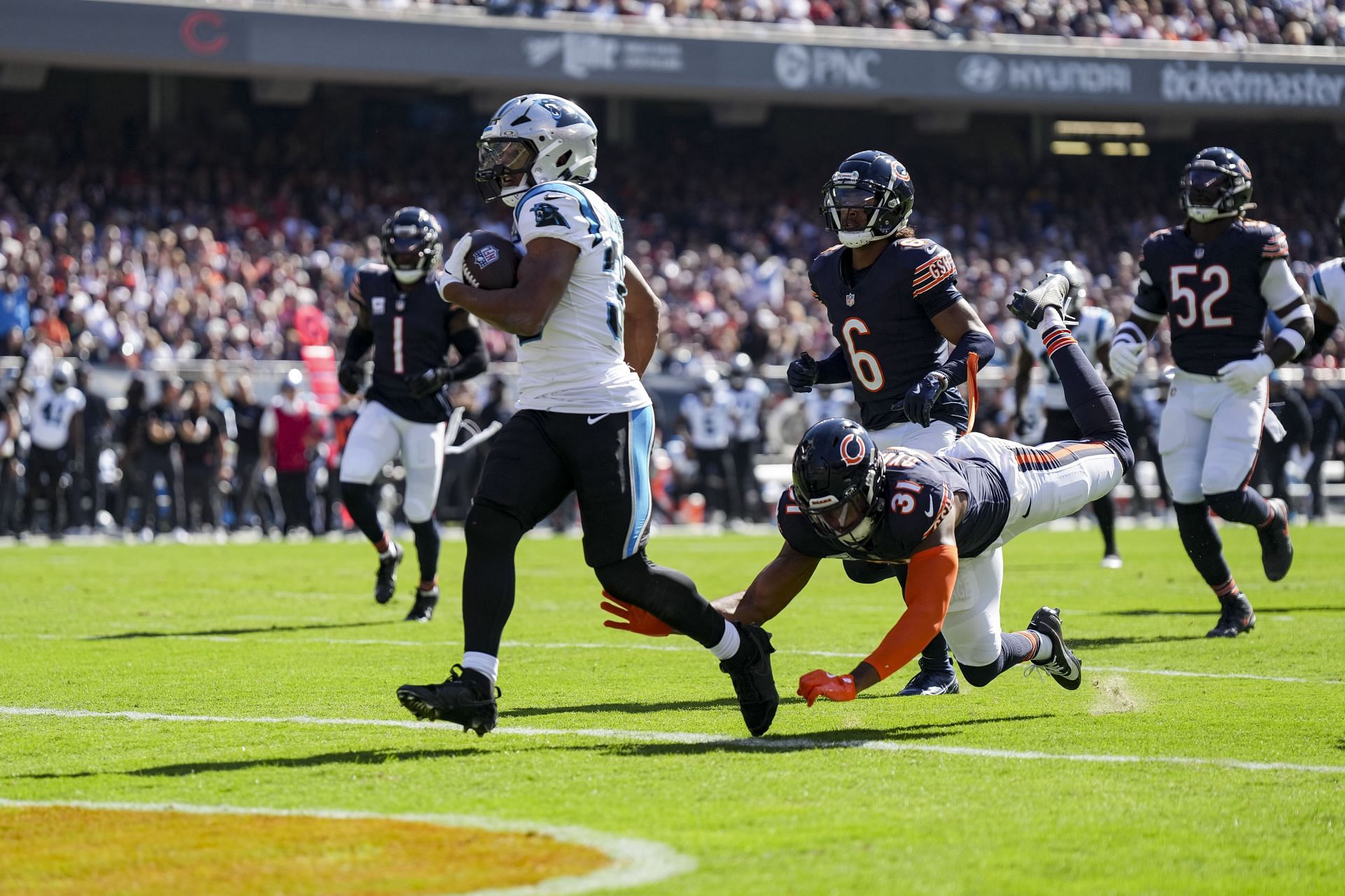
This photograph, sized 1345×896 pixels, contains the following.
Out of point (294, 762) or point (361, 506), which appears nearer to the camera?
point (294, 762)

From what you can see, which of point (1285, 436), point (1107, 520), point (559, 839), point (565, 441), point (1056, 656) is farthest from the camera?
point (1285, 436)

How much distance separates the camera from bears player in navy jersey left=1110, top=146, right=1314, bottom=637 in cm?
852

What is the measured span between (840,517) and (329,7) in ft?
82.7

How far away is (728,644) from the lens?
5.60m

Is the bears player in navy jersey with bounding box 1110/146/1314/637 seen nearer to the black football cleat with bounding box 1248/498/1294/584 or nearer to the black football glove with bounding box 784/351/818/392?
the black football cleat with bounding box 1248/498/1294/584

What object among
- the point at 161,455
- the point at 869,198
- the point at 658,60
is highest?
the point at 658,60

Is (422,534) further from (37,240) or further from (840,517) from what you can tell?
(37,240)

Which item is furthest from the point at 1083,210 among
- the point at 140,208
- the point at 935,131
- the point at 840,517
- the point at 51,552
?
the point at 840,517

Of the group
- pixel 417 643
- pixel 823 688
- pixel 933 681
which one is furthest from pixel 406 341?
pixel 823 688

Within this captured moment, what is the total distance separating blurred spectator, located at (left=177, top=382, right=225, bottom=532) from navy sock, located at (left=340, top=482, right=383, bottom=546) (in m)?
8.92

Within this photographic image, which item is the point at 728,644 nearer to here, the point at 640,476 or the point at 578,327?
the point at 640,476

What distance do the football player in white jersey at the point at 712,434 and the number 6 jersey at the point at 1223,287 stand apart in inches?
493

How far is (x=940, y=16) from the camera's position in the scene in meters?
33.8

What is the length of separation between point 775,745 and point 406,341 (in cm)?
523
